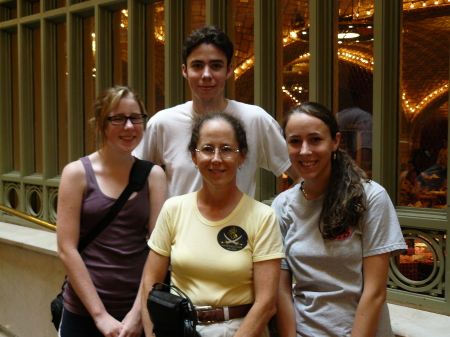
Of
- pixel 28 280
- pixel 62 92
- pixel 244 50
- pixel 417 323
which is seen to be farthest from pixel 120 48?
pixel 417 323

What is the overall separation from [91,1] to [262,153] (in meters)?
3.63

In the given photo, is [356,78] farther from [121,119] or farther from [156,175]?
[121,119]

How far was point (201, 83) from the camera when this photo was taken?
2.72m

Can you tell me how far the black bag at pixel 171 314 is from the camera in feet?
6.68

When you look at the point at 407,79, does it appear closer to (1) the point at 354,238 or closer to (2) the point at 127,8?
(1) the point at 354,238

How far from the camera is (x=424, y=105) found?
11.4 feet

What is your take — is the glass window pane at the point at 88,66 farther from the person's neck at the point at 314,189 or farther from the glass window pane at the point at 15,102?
the person's neck at the point at 314,189

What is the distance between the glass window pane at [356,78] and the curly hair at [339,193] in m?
1.52

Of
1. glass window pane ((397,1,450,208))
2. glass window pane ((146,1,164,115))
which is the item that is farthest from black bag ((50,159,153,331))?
glass window pane ((146,1,164,115))

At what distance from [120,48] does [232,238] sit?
4.07 metres

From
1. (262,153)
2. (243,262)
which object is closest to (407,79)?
(262,153)

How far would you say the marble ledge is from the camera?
494 cm

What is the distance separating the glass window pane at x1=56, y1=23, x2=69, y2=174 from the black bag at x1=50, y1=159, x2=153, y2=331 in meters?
3.85

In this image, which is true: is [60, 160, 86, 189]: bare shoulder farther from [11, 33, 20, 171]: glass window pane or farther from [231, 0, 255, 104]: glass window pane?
[11, 33, 20, 171]: glass window pane
